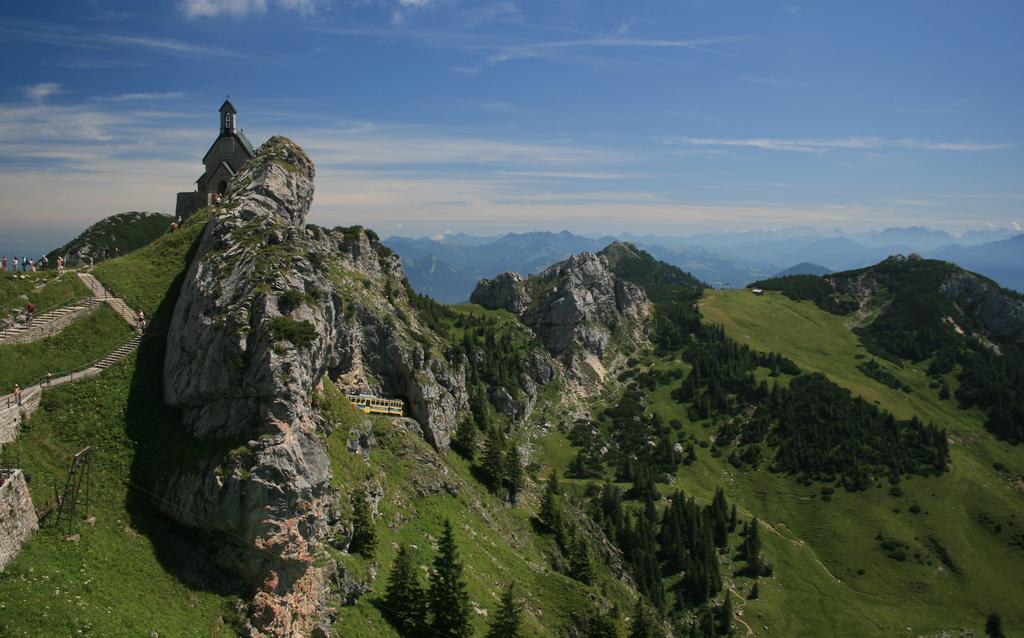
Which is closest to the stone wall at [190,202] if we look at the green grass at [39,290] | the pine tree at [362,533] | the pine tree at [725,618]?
the green grass at [39,290]

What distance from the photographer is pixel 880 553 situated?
128 m

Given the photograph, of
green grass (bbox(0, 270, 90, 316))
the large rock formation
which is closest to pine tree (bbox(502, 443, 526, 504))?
the large rock formation

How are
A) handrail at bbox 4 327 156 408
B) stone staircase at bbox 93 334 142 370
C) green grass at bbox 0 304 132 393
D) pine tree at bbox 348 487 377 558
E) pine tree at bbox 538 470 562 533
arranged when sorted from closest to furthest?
handrail at bbox 4 327 156 408, green grass at bbox 0 304 132 393, stone staircase at bbox 93 334 142 370, pine tree at bbox 348 487 377 558, pine tree at bbox 538 470 562 533

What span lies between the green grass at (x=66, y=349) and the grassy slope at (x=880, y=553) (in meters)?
108

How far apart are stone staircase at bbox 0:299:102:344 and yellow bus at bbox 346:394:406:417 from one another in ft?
108

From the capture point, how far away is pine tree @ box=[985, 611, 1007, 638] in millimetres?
107938

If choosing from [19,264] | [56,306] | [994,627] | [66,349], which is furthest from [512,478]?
[994,627]

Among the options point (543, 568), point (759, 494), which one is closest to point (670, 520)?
point (759, 494)

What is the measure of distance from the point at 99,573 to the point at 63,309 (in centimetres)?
2853

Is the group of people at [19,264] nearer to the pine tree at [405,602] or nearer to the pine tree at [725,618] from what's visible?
the pine tree at [405,602]

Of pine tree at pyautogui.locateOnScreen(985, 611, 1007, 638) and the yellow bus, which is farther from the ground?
the yellow bus

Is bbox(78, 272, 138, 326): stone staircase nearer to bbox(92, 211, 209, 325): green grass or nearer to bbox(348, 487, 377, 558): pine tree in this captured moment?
bbox(92, 211, 209, 325): green grass

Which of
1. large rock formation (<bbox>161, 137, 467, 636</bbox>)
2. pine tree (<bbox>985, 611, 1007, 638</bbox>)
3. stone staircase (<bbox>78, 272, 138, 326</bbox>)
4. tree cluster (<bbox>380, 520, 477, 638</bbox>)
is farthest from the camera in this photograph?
pine tree (<bbox>985, 611, 1007, 638</bbox>)

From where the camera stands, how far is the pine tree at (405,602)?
169ft
